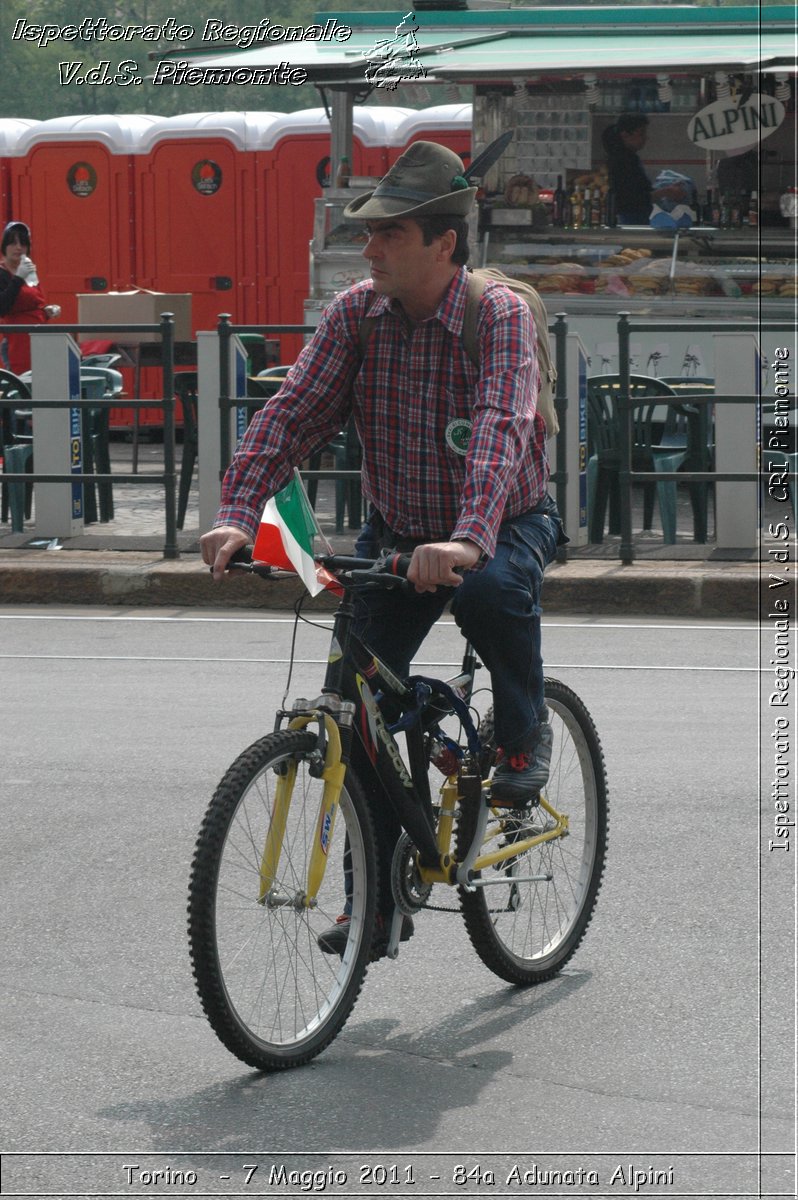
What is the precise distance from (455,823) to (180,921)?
1.10 m

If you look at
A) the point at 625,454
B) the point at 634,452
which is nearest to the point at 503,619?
the point at 625,454

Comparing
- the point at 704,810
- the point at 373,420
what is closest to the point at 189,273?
the point at 704,810

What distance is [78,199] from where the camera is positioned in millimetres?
20750

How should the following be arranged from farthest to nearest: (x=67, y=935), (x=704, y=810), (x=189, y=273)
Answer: (x=189, y=273)
(x=704, y=810)
(x=67, y=935)

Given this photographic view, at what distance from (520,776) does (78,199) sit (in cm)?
1735

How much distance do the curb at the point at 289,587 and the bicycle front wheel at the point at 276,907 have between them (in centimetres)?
663

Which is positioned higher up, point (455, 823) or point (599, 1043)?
point (455, 823)

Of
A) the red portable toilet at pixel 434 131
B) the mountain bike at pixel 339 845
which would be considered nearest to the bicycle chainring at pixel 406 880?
the mountain bike at pixel 339 845

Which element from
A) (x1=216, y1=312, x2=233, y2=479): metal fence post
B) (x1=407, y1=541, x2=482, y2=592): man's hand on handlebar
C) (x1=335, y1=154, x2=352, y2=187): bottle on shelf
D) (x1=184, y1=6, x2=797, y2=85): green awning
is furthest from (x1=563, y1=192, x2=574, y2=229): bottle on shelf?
(x1=407, y1=541, x2=482, y2=592): man's hand on handlebar

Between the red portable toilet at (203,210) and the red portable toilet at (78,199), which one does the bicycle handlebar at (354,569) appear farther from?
the red portable toilet at (78,199)

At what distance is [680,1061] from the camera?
4227mm

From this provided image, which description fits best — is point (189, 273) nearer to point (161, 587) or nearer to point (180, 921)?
point (161, 587)

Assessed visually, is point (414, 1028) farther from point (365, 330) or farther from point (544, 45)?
point (544, 45)

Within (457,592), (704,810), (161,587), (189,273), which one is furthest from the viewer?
(189,273)
